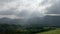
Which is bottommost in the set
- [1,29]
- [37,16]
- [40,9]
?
[1,29]

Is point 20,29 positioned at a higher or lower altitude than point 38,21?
lower

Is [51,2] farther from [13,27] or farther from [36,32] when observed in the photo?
[13,27]

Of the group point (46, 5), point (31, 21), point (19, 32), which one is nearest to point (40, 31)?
point (31, 21)

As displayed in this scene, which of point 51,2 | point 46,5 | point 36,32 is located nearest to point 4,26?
point 36,32

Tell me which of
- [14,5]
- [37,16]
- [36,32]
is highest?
[14,5]

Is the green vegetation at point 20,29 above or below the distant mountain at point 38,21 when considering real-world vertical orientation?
below

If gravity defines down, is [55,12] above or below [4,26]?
above

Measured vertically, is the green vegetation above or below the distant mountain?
below

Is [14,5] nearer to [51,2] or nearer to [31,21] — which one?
[31,21]

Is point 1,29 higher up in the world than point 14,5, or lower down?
lower down
